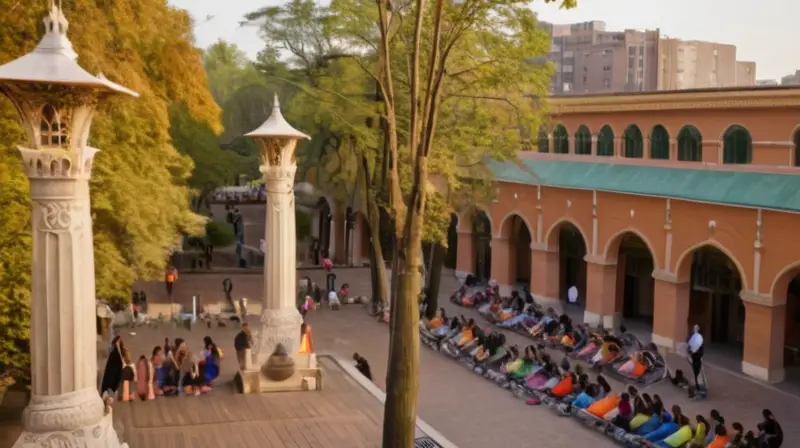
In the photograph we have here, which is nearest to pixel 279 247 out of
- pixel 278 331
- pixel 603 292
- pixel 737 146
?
pixel 278 331

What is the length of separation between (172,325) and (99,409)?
1487 cm

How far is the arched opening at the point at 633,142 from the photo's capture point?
2661 cm

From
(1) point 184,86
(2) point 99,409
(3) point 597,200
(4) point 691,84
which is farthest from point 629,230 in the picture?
(4) point 691,84

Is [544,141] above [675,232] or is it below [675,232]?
above

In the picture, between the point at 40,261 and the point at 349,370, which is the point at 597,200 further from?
the point at 40,261

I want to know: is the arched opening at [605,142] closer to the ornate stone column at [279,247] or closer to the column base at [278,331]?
the ornate stone column at [279,247]

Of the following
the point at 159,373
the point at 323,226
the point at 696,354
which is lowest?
the point at 696,354

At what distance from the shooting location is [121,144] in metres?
14.9

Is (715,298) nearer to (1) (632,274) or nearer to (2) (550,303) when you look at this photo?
(1) (632,274)

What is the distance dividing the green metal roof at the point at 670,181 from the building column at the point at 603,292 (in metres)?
2.36

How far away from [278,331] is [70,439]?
27.1 feet

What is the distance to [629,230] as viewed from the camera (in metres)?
25.0

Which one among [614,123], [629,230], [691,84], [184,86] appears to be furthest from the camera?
[691,84]

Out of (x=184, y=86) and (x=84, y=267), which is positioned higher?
(x=184, y=86)
